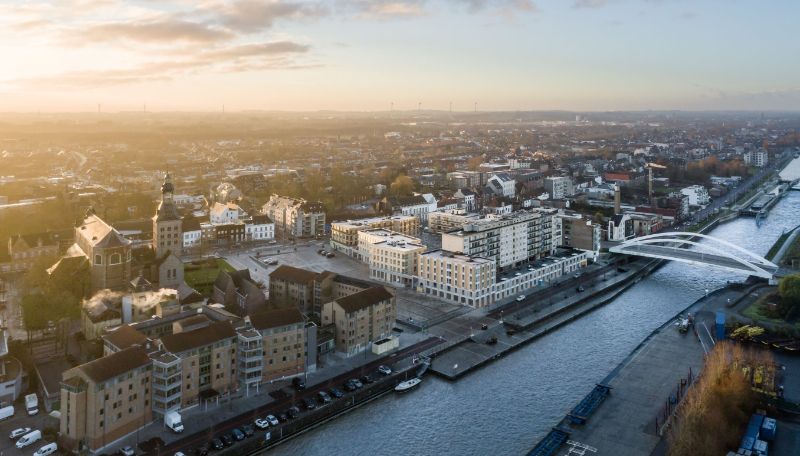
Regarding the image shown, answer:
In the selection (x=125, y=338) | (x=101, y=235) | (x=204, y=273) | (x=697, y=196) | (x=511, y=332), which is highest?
(x=101, y=235)

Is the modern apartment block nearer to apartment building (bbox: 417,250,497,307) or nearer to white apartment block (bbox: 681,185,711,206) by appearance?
apartment building (bbox: 417,250,497,307)

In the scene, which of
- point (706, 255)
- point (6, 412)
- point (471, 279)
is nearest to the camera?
point (6, 412)

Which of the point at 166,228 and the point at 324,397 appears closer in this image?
the point at 324,397

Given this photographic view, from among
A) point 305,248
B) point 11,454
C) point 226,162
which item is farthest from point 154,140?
point 11,454

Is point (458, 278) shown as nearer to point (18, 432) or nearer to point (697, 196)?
point (18, 432)

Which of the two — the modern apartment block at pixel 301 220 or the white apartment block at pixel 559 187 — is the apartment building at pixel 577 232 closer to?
the modern apartment block at pixel 301 220

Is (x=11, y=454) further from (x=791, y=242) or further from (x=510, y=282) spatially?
(x=791, y=242)

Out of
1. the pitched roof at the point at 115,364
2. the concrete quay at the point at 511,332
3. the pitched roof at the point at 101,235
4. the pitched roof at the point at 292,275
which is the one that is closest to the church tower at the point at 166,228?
the pitched roof at the point at 101,235

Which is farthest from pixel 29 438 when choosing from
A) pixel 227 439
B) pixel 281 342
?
pixel 281 342
